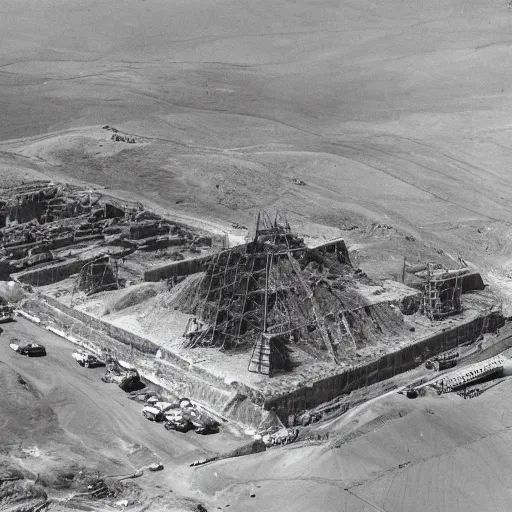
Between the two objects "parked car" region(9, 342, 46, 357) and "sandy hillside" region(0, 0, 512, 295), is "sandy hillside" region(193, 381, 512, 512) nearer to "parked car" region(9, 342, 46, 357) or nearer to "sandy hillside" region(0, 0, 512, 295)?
"parked car" region(9, 342, 46, 357)

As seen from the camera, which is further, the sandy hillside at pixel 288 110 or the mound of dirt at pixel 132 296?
the sandy hillside at pixel 288 110

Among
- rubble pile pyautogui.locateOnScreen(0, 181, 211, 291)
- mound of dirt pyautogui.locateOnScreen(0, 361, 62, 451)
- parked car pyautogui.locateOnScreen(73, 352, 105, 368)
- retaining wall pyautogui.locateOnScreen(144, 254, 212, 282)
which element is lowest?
parked car pyautogui.locateOnScreen(73, 352, 105, 368)

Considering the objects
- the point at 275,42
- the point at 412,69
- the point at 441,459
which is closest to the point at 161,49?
the point at 275,42

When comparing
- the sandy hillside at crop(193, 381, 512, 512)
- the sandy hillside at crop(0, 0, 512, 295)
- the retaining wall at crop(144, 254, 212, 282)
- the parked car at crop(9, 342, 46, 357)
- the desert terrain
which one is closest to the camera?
the sandy hillside at crop(193, 381, 512, 512)

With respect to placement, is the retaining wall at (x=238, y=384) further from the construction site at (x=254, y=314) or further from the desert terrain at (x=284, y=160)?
the desert terrain at (x=284, y=160)

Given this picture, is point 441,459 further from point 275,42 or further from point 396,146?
point 275,42

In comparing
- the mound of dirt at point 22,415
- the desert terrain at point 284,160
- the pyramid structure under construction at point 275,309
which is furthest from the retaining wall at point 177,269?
the mound of dirt at point 22,415

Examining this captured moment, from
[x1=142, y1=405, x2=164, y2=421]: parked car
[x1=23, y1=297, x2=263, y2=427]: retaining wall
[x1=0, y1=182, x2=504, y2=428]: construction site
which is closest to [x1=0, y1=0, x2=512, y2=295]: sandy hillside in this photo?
[x1=0, y1=182, x2=504, y2=428]: construction site
